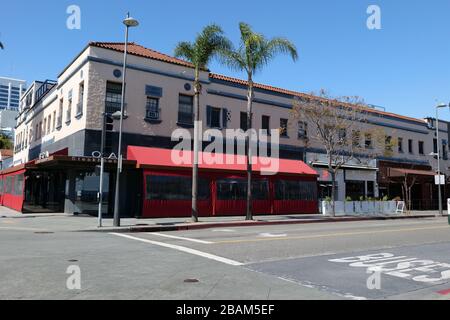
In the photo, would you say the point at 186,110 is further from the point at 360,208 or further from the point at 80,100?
the point at 360,208

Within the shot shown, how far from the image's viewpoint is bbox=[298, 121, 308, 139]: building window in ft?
105

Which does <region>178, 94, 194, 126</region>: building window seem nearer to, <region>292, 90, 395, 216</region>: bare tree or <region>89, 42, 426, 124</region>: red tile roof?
<region>89, 42, 426, 124</region>: red tile roof

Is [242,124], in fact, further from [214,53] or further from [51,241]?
[51,241]

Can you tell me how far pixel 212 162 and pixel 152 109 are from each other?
486 cm

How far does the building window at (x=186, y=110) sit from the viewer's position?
26.4 meters

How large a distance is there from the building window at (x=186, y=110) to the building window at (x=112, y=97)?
3950 millimetres

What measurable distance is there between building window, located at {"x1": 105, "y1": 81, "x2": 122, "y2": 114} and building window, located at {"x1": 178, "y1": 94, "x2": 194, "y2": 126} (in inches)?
156

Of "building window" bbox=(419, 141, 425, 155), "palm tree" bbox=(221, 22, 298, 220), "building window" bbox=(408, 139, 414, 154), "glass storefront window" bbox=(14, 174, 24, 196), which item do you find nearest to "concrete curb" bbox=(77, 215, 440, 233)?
"palm tree" bbox=(221, 22, 298, 220)

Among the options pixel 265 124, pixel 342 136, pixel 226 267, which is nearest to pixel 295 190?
A: pixel 265 124

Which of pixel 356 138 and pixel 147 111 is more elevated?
pixel 147 111

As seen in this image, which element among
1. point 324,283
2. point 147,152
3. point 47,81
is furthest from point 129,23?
point 47,81

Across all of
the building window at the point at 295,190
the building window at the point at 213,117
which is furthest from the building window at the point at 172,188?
the building window at the point at 295,190

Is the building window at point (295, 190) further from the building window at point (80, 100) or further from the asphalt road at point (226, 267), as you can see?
the asphalt road at point (226, 267)

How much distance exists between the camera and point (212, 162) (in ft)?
85.7
